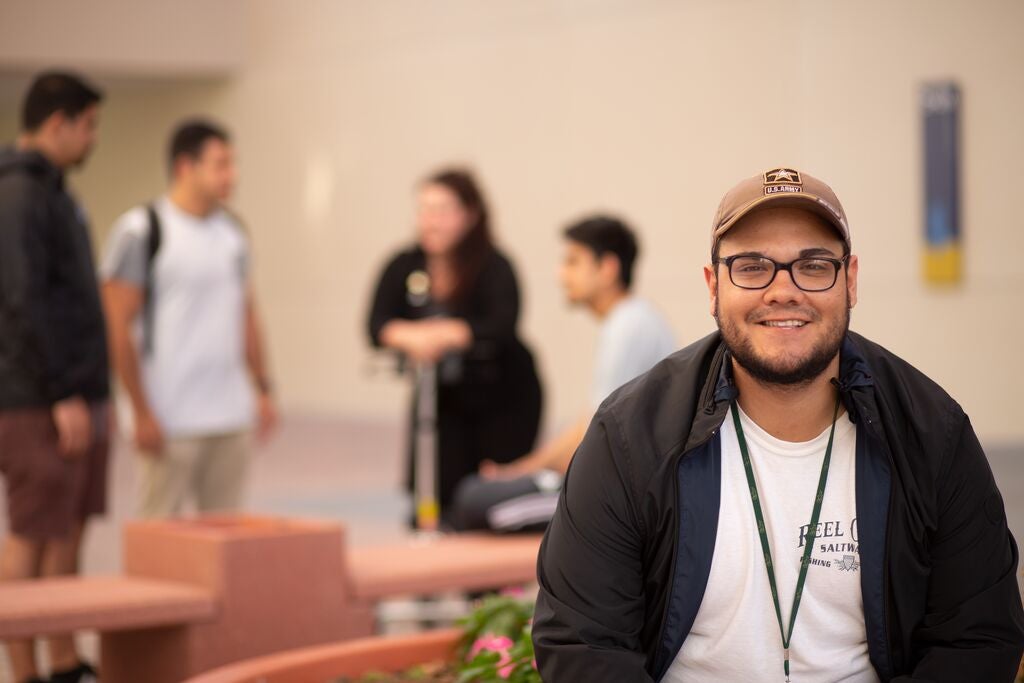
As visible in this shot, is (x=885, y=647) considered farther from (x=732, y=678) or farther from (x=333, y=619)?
(x=333, y=619)

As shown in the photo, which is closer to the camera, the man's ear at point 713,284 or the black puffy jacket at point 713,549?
the black puffy jacket at point 713,549

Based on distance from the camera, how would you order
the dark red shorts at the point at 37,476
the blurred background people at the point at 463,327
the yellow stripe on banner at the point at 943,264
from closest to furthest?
the dark red shorts at the point at 37,476 → the blurred background people at the point at 463,327 → the yellow stripe on banner at the point at 943,264

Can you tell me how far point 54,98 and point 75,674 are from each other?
2.06m

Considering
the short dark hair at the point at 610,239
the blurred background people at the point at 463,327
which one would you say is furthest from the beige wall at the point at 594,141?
the short dark hair at the point at 610,239

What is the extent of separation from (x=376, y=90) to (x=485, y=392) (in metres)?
13.4

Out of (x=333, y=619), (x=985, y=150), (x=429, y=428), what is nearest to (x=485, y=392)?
(x=429, y=428)

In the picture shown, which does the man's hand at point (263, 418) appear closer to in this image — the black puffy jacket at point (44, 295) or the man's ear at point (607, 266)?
the black puffy jacket at point (44, 295)

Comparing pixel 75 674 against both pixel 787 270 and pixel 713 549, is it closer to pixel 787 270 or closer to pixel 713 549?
pixel 713 549

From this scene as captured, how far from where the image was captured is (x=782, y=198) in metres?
2.85

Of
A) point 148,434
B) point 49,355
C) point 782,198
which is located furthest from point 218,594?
point 782,198

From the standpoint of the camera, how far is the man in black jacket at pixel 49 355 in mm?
5609

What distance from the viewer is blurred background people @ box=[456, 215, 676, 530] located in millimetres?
5859

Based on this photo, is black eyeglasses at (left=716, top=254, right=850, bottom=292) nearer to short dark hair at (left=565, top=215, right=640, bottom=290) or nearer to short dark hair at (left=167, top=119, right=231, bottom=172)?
short dark hair at (left=565, top=215, right=640, bottom=290)

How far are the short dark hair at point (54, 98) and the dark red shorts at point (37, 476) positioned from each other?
43.0 inches
